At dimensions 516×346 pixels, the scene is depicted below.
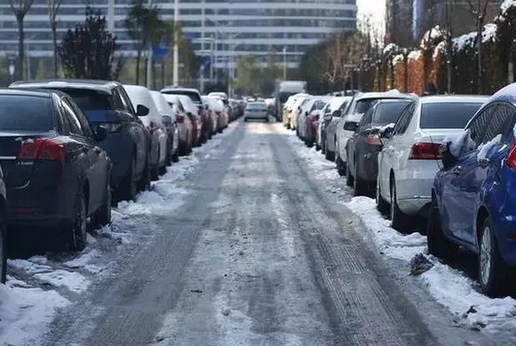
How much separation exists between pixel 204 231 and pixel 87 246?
6.33ft

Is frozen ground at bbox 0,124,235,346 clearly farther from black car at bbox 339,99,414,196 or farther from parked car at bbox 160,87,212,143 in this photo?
parked car at bbox 160,87,212,143

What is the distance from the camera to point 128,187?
48.3 feet

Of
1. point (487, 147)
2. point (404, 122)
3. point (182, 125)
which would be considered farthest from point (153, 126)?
point (487, 147)

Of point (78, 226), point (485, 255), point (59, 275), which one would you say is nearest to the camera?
point (485, 255)

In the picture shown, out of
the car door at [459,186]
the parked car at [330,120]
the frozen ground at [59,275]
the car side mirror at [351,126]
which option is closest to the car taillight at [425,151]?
the car door at [459,186]

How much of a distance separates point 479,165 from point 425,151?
2.65 meters

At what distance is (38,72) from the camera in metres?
74.1

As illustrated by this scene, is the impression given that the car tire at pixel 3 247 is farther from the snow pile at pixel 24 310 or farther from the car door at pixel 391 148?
the car door at pixel 391 148

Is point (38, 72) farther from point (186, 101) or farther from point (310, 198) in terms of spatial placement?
point (310, 198)

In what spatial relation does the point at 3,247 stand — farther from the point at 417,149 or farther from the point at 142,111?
the point at 142,111

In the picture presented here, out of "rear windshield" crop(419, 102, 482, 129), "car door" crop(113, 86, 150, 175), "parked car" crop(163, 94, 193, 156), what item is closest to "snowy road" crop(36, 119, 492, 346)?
"car door" crop(113, 86, 150, 175)

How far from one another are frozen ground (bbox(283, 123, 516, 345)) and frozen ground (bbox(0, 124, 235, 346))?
A: 8.43 ft

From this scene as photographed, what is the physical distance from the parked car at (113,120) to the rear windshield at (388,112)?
11.6 feet

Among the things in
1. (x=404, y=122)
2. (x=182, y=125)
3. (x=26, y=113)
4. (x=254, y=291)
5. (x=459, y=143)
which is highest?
(x=26, y=113)
